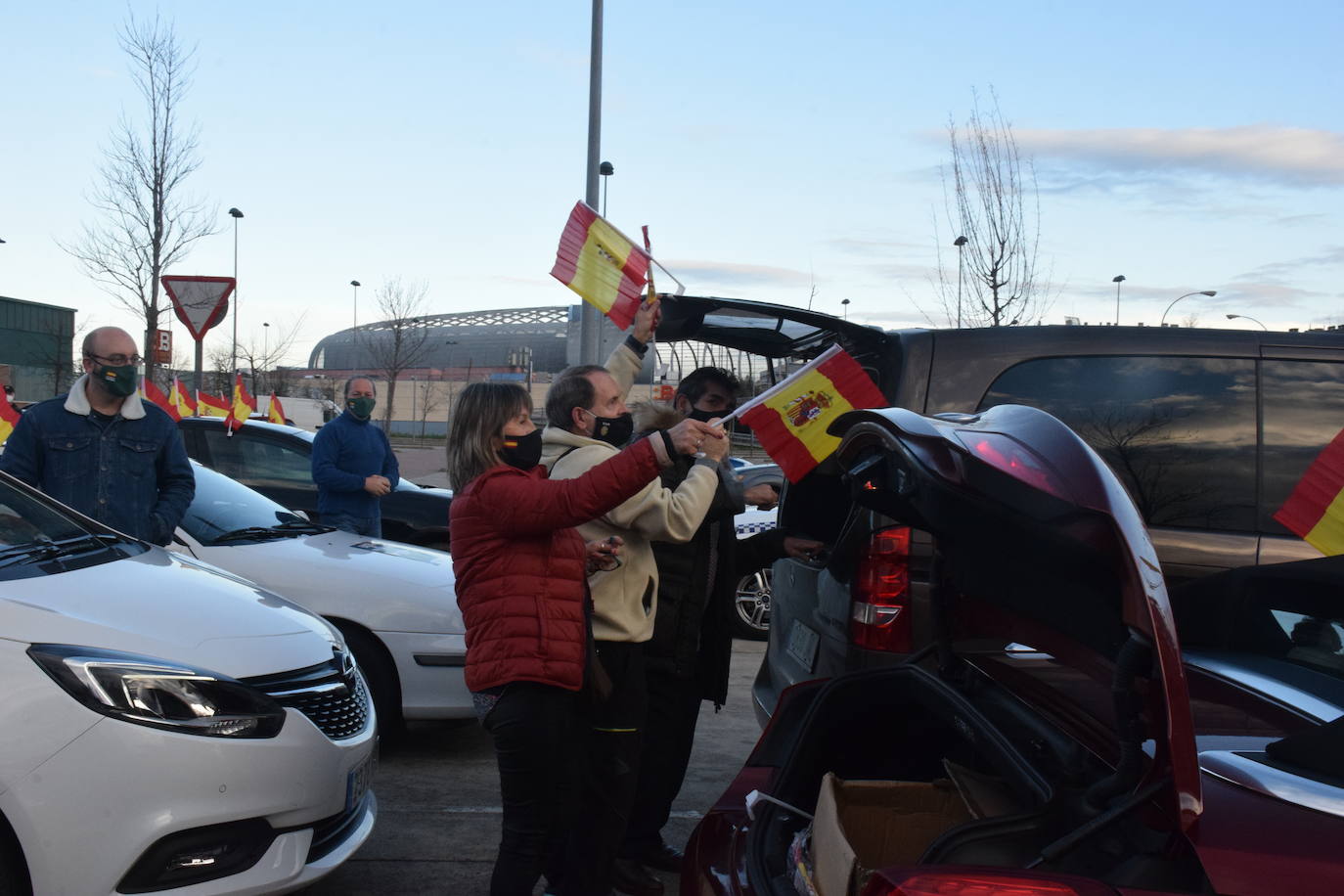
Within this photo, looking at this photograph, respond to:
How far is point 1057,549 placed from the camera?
1771mm

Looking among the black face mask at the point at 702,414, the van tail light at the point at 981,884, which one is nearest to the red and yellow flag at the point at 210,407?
the black face mask at the point at 702,414

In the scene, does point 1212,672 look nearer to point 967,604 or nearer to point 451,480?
point 967,604

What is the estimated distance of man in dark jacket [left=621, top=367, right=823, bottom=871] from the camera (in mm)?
3961

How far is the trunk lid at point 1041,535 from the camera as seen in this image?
5.10 ft

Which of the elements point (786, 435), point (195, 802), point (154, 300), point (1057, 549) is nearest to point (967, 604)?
point (1057, 549)

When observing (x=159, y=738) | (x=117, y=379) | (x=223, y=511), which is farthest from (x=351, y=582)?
(x=159, y=738)

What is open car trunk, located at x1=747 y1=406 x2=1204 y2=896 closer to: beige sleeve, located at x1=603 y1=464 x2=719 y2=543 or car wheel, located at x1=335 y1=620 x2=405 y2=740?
beige sleeve, located at x1=603 y1=464 x2=719 y2=543

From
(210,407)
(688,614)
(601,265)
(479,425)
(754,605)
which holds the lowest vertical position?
Answer: (754,605)

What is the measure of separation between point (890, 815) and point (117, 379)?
13.7 feet

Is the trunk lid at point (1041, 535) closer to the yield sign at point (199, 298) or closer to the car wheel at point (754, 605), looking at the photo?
the car wheel at point (754, 605)

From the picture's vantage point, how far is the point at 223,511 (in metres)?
5.83

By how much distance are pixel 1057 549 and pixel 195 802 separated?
2.34 meters

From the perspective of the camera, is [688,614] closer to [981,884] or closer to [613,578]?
[613,578]

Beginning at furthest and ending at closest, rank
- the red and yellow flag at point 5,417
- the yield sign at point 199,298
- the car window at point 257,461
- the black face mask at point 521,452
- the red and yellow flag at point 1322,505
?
1. the red and yellow flag at point 5,417
2. the yield sign at point 199,298
3. the car window at point 257,461
4. the red and yellow flag at point 1322,505
5. the black face mask at point 521,452
